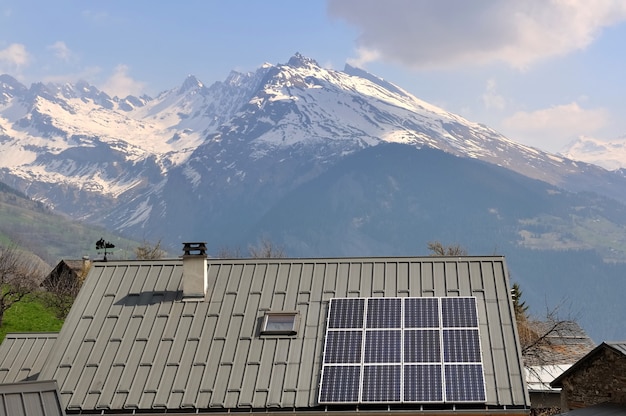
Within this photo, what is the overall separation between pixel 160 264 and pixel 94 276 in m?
2.76

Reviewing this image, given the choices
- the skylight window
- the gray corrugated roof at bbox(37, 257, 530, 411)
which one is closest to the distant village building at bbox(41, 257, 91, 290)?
the gray corrugated roof at bbox(37, 257, 530, 411)

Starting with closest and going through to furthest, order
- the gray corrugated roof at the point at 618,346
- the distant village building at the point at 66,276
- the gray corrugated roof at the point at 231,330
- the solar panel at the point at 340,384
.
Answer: the solar panel at the point at 340,384 < the gray corrugated roof at the point at 231,330 < the gray corrugated roof at the point at 618,346 < the distant village building at the point at 66,276

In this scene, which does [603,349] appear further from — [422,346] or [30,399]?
[30,399]

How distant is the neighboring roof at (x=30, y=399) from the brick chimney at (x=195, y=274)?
34.4ft

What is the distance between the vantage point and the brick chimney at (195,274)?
115 feet

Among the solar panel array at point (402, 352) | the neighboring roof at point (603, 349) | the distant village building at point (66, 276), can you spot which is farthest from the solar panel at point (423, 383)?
the distant village building at point (66, 276)

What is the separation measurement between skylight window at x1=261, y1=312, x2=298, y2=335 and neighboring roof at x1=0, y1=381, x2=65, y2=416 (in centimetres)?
982

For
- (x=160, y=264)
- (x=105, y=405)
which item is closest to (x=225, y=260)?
(x=160, y=264)

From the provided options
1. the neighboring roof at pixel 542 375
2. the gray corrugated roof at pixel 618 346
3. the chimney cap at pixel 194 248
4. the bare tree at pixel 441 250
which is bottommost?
the gray corrugated roof at pixel 618 346

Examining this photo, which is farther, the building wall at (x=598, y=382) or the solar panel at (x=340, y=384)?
the building wall at (x=598, y=382)

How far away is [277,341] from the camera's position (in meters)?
32.6

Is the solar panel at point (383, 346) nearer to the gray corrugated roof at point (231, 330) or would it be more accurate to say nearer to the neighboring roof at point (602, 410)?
the gray corrugated roof at point (231, 330)

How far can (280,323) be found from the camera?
3331cm

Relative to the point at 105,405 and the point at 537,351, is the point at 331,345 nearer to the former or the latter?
the point at 105,405
